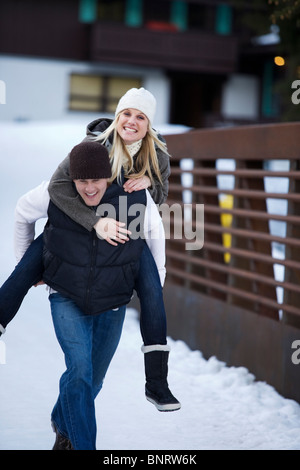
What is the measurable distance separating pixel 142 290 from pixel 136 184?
1.64 ft

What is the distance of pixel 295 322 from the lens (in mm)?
6445

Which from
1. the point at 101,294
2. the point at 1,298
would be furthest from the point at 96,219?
the point at 1,298

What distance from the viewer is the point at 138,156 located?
4.41 meters

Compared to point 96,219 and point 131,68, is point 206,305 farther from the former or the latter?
point 131,68

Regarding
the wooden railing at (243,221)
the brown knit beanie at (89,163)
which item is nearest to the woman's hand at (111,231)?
the brown knit beanie at (89,163)

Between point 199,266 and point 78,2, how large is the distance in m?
23.7

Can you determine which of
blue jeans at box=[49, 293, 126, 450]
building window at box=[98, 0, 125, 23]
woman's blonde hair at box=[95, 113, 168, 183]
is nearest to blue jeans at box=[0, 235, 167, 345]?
blue jeans at box=[49, 293, 126, 450]

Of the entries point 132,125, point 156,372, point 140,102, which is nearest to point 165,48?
point 140,102

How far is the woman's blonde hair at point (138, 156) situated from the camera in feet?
14.0

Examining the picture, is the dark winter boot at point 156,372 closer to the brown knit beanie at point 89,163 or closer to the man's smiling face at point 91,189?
the man's smiling face at point 91,189

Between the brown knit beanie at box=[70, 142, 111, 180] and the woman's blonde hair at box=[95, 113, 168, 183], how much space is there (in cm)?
22

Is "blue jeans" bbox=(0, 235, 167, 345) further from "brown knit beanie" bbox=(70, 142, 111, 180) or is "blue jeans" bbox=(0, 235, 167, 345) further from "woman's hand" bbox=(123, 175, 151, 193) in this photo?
"brown knit beanie" bbox=(70, 142, 111, 180)

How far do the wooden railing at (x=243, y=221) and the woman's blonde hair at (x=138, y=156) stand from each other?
2.08m

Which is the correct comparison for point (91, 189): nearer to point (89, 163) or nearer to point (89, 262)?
point (89, 163)
